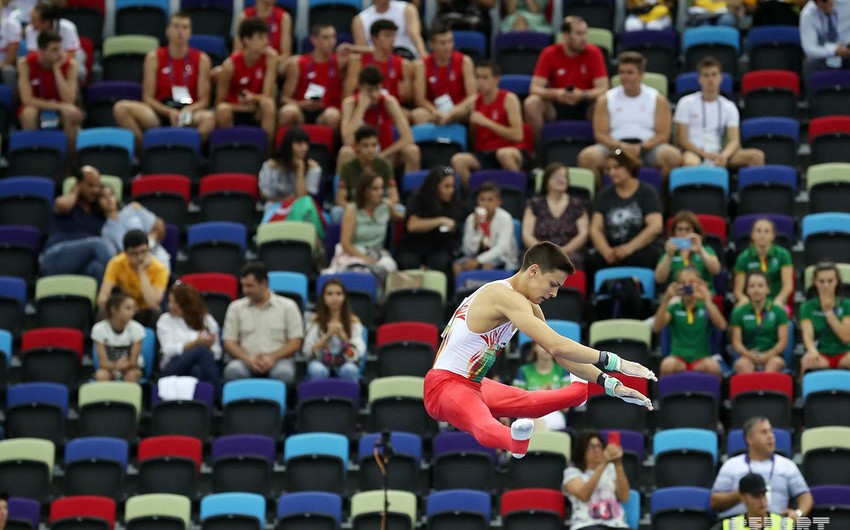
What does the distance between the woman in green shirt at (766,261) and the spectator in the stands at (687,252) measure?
20 cm

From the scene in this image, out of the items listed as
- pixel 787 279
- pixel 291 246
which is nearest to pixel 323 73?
pixel 291 246

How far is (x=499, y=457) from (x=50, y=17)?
5958 mm

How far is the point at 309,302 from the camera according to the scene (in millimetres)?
14734

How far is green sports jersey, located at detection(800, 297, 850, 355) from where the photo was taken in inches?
532

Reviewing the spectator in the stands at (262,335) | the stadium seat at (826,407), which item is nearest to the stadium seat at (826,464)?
the stadium seat at (826,407)

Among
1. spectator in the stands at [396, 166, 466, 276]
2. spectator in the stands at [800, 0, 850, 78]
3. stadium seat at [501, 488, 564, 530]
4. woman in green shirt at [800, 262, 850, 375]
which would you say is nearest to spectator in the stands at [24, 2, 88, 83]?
spectator in the stands at [396, 166, 466, 276]

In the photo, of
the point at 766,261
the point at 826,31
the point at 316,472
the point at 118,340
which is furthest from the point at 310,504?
the point at 826,31

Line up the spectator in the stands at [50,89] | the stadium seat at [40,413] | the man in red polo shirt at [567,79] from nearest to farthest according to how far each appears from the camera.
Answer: the stadium seat at [40,413], the man in red polo shirt at [567,79], the spectator in the stands at [50,89]

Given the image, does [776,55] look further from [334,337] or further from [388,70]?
[334,337]

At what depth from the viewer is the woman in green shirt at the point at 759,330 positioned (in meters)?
13.6

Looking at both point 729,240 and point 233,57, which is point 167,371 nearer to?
point 233,57

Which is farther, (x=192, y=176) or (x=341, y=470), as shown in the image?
(x=192, y=176)

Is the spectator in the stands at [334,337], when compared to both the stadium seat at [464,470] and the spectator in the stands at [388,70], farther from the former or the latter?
the spectator in the stands at [388,70]

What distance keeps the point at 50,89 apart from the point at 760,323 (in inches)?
260
